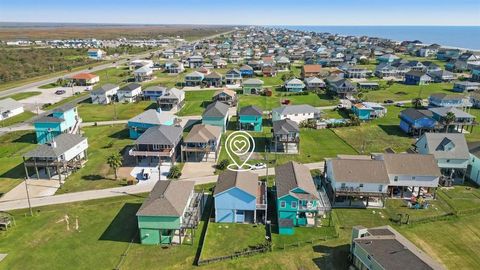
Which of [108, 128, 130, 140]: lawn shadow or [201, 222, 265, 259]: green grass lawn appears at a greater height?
[108, 128, 130, 140]: lawn shadow

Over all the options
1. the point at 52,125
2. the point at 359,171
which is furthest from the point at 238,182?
the point at 52,125

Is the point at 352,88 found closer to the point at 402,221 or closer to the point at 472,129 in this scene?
the point at 472,129

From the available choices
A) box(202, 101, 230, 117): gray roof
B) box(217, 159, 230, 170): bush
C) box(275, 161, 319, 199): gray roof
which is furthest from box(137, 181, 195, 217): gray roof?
box(202, 101, 230, 117): gray roof

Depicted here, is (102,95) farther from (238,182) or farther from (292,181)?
(292,181)

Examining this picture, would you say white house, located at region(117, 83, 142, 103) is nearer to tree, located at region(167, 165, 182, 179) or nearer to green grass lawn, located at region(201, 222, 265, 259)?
tree, located at region(167, 165, 182, 179)

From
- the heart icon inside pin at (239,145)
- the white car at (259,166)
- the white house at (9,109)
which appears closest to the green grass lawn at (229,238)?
the white car at (259,166)
